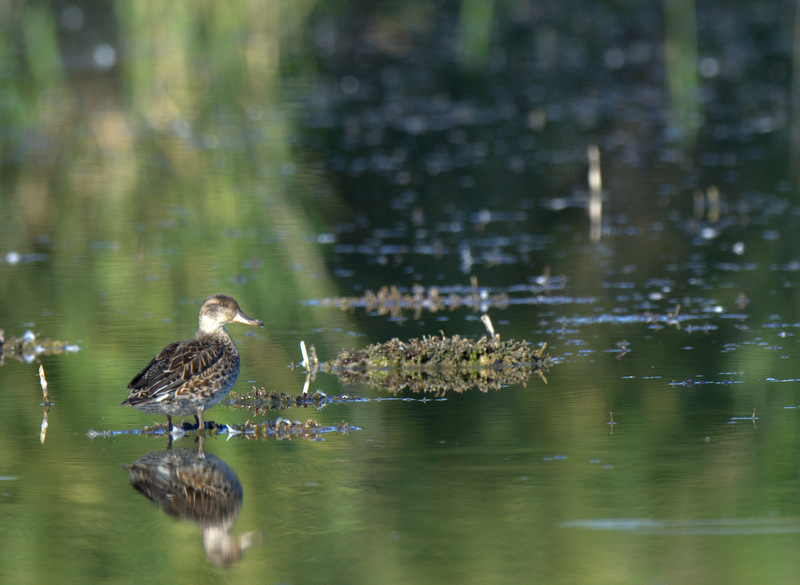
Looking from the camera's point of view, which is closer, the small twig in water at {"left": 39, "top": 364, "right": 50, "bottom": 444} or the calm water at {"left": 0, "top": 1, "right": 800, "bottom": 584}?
the calm water at {"left": 0, "top": 1, "right": 800, "bottom": 584}

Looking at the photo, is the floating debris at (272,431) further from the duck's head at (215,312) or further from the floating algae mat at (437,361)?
the floating algae mat at (437,361)

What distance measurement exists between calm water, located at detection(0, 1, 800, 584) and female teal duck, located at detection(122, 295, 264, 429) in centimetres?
28

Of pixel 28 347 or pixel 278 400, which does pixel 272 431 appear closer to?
pixel 278 400

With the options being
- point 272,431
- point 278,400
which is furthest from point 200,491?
point 278,400

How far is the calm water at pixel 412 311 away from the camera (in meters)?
7.14

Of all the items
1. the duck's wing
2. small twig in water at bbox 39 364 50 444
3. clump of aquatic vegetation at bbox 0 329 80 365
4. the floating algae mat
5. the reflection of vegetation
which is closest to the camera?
the duck's wing

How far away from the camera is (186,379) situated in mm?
9078

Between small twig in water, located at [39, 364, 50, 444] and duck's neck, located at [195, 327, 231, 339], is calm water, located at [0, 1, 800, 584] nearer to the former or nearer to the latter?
small twig in water, located at [39, 364, 50, 444]

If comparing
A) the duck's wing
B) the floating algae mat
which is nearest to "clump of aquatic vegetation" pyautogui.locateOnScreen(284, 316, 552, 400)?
the floating algae mat

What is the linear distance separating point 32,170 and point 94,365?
1221 centimetres

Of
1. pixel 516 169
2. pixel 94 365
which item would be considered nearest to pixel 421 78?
pixel 516 169

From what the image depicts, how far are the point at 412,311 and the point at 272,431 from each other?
4295mm

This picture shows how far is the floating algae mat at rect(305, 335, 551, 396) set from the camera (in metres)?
10.7

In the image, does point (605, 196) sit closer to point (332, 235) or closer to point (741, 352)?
point (332, 235)
